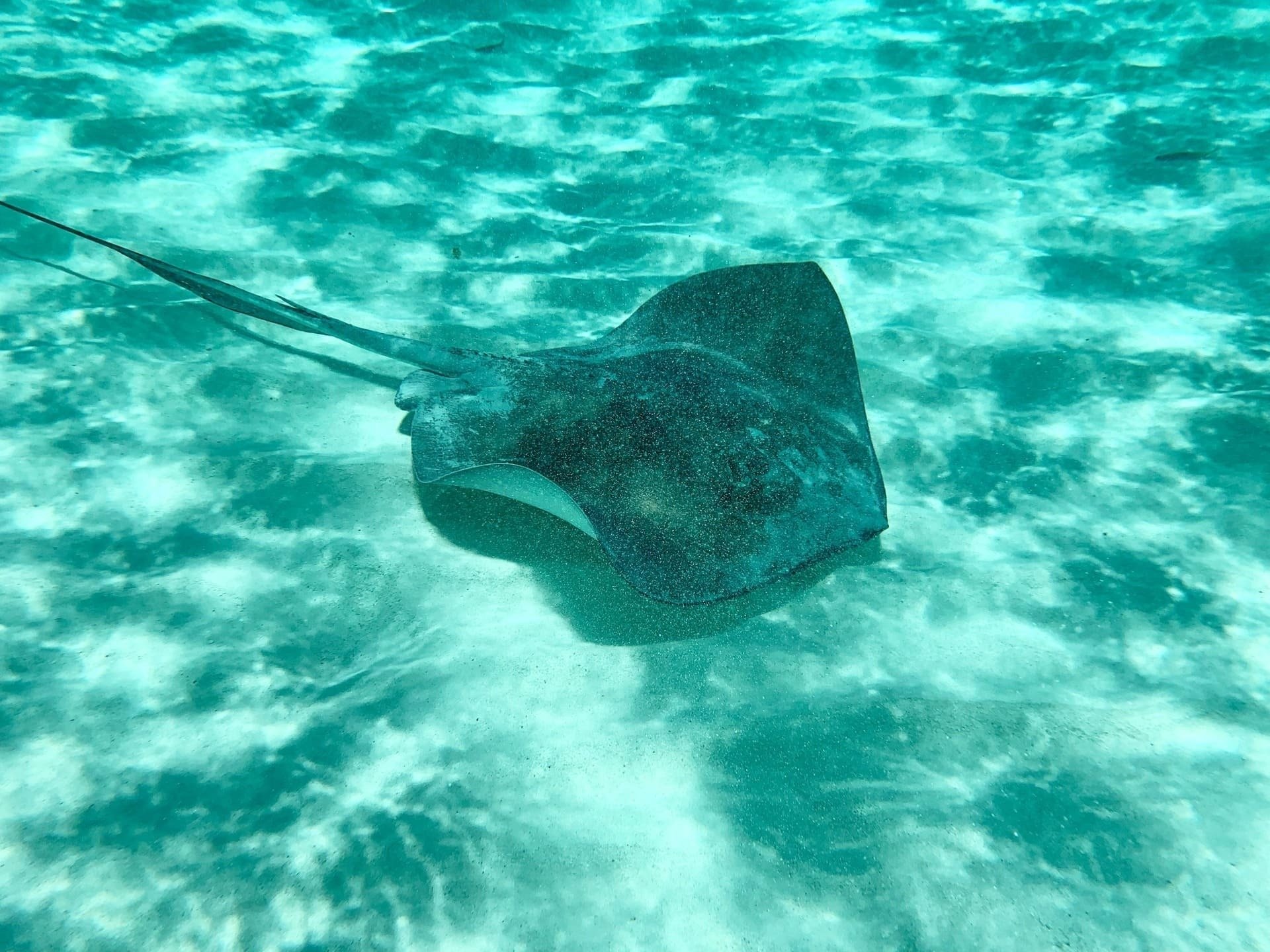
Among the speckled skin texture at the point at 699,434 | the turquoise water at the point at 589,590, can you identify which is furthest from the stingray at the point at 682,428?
the turquoise water at the point at 589,590

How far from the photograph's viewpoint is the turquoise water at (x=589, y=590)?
201 centimetres

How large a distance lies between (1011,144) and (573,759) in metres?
7.65

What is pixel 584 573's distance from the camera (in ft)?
9.82

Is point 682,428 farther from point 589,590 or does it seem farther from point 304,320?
point 304,320

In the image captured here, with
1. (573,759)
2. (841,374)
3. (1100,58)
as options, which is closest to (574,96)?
(841,374)

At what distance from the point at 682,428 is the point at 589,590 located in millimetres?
844

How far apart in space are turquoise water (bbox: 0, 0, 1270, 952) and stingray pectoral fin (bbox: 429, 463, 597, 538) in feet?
1.07

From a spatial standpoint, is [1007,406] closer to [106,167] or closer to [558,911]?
[558,911]

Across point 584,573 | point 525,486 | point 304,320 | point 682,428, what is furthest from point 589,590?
point 304,320

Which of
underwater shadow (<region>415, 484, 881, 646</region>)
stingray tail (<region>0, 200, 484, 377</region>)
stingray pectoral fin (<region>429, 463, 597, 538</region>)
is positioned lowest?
underwater shadow (<region>415, 484, 881, 646</region>)

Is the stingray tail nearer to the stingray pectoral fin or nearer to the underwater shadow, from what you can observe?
the underwater shadow

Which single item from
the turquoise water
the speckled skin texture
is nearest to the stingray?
the speckled skin texture

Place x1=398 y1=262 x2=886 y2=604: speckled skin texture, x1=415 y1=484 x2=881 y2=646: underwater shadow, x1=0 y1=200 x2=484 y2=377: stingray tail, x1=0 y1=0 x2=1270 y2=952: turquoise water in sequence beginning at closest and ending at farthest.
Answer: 1. x1=0 y1=0 x2=1270 y2=952: turquoise water
2. x1=398 y1=262 x2=886 y2=604: speckled skin texture
3. x1=415 y1=484 x2=881 y2=646: underwater shadow
4. x1=0 y1=200 x2=484 y2=377: stingray tail

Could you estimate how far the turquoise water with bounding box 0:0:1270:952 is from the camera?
6.59 feet
